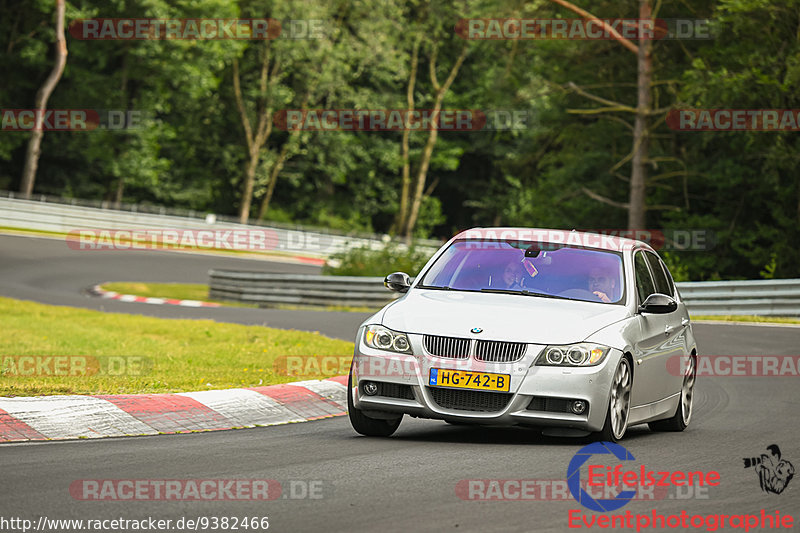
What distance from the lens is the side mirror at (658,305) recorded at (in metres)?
9.43

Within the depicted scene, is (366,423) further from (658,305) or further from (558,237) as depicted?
(658,305)

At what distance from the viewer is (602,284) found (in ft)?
31.3

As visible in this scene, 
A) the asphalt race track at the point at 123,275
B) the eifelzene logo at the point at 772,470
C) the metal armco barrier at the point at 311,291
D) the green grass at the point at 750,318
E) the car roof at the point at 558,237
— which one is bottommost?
the asphalt race track at the point at 123,275

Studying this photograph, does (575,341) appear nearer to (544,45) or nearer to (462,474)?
(462,474)

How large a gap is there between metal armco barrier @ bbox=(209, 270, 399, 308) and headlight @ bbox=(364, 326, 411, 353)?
18.5m

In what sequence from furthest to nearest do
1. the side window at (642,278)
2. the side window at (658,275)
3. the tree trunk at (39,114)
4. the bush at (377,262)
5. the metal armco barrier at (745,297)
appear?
the tree trunk at (39,114), the bush at (377,262), the metal armco barrier at (745,297), the side window at (658,275), the side window at (642,278)

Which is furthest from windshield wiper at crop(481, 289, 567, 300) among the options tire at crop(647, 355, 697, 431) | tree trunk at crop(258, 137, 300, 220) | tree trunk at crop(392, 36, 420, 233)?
tree trunk at crop(392, 36, 420, 233)

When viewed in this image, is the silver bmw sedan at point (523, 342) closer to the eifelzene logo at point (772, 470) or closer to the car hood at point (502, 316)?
the car hood at point (502, 316)

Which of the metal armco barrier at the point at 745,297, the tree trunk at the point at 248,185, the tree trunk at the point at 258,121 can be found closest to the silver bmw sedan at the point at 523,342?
the metal armco barrier at the point at 745,297

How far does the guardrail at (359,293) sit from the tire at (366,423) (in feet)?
55.4

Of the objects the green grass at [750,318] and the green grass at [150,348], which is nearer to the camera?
the green grass at [150,348]

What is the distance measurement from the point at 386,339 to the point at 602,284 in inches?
77.1

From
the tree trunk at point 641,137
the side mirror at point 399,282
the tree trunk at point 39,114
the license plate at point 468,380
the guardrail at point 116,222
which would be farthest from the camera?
the tree trunk at point 39,114

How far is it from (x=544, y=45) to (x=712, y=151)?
6.22 meters
